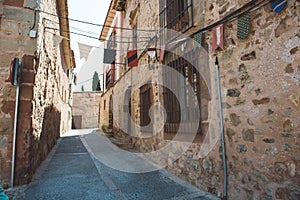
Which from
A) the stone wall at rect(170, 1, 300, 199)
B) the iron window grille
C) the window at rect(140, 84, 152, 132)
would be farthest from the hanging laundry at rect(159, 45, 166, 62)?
the stone wall at rect(170, 1, 300, 199)

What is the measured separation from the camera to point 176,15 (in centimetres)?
444

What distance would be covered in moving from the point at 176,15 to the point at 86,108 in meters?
16.2

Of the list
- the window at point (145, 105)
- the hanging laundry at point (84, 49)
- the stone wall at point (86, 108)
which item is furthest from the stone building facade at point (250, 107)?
the stone wall at point (86, 108)

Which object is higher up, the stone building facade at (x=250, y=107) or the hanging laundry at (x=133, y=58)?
the hanging laundry at (x=133, y=58)

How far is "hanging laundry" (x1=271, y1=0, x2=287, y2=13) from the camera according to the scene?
2133 mm

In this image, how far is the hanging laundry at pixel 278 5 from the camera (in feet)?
7.00

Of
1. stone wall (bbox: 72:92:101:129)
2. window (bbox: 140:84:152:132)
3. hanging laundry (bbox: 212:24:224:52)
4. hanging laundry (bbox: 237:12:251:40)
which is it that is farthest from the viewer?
stone wall (bbox: 72:92:101:129)

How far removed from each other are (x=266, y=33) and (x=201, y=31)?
1.22 m

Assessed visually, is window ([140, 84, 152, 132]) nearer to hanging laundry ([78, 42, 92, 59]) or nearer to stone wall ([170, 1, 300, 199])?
stone wall ([170, 1, 300, 199])

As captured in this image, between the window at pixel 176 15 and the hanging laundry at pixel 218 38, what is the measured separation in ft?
2.52

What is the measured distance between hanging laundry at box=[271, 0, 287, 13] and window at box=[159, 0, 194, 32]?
1.62 m

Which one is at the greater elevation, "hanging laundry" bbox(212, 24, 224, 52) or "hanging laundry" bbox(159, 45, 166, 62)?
"hanging laundry" bbox(159, 45, 166, 62)

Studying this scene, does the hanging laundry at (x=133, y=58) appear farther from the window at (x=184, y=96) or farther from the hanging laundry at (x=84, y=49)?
the hanging laundry at (x=84, y=49)

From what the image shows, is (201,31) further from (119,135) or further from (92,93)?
(92,93)
